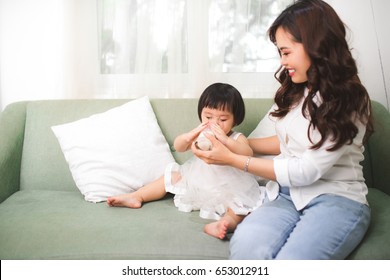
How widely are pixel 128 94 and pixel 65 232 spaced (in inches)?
37.8

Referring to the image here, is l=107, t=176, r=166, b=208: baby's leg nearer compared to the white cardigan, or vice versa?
the white cardigan

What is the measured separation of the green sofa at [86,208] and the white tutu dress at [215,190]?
0.06 m

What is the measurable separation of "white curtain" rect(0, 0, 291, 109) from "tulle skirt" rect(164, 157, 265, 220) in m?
0.61

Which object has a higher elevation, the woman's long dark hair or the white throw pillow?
the woman's long dark hair

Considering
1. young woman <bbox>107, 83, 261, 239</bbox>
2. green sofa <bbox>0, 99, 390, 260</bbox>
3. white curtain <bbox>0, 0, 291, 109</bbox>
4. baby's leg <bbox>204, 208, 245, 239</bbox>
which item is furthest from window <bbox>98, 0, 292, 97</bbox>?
baby's leg <bbox>204, 208, 245, 239</bbox>

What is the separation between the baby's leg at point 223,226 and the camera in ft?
3.79

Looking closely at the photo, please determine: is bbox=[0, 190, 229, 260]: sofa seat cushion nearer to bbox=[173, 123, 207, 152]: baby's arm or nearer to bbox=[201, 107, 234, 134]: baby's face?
bbox=[173, 123, 207, 152]: baby's arm

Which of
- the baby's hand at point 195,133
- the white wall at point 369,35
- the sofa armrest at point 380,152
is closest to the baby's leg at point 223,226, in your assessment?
the baby's hand at point 195,133

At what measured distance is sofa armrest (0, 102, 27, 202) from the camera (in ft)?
5.13

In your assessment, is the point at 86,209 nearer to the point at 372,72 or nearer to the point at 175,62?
the point at 175,62

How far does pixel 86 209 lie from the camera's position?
1379 millimetres

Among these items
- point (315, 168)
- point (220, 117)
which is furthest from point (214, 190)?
point (315, 168)

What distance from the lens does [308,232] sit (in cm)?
102
